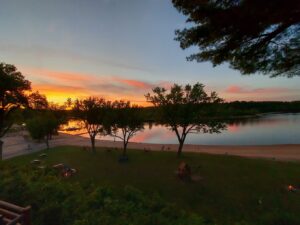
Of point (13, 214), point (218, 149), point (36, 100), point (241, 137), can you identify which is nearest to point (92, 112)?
point (36, 100)

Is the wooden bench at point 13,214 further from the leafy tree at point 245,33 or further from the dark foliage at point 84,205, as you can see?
the leafy tree at point 245,33

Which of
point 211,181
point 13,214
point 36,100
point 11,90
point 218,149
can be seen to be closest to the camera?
point 13,214

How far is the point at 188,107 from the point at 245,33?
23261 mm

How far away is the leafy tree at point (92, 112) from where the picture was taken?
3726 centimetres

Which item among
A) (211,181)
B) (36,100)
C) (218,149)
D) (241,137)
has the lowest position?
(211,181)

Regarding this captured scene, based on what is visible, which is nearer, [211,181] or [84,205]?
[84,205]

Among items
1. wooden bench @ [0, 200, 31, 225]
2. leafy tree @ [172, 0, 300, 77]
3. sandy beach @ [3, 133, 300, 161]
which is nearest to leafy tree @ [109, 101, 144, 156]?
sandy beach @ [3, 133, 300, 161]

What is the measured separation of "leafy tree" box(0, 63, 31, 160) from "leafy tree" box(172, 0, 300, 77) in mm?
25728

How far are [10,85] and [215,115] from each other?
2552cm

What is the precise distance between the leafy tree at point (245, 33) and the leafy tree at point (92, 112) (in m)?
28.3

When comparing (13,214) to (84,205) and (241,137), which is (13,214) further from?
(241,137)

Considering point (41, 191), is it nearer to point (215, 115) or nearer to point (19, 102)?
A: point (19, 102)

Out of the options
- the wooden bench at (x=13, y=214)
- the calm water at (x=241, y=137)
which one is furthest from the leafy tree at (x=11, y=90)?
the calm water at (x=241, y=137)

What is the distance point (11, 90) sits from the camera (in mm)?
29719
